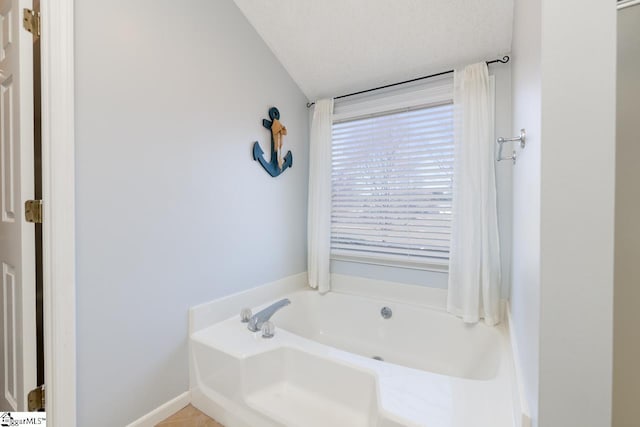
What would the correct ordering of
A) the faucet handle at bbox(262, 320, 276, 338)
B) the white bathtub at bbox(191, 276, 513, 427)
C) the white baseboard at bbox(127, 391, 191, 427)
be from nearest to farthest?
the white bathtub at bbox(191, 276, 513, 427) < the white baseboard at bbox(127, 391, 191, 427) < the faucet handle at bbox(262, 320, 276, 338)

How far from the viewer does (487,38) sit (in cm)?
176

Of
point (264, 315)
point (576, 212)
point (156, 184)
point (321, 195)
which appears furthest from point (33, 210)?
point (576, 212)

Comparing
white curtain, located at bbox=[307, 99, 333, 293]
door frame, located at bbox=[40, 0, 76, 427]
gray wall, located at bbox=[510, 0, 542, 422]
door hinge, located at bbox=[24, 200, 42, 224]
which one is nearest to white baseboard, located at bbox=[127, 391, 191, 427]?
door frame, located at bbox=[40, 0, 76, 427]

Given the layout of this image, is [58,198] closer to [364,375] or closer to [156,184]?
[156,184]

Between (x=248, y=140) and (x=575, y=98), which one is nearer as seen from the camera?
(x=575, y=98)

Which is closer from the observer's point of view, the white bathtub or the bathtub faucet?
the white bathtub

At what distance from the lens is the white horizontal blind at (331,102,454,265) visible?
2.04 m

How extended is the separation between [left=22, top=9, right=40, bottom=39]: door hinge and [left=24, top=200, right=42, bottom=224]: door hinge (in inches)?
27.4

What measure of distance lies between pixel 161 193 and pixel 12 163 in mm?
577

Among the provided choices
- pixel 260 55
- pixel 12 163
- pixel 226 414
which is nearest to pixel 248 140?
pixel 260 55

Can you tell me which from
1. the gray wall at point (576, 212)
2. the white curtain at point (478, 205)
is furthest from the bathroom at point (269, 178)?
the white curtain at point (478, 205)

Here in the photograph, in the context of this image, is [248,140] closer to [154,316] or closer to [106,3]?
[106,3]

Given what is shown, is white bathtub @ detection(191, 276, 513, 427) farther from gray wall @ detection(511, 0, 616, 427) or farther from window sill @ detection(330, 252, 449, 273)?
gray wall @ detection(511, 0, 616, 427)

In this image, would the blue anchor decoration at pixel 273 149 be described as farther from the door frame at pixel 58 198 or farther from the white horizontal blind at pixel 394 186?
the door frame at pixel 58 198
